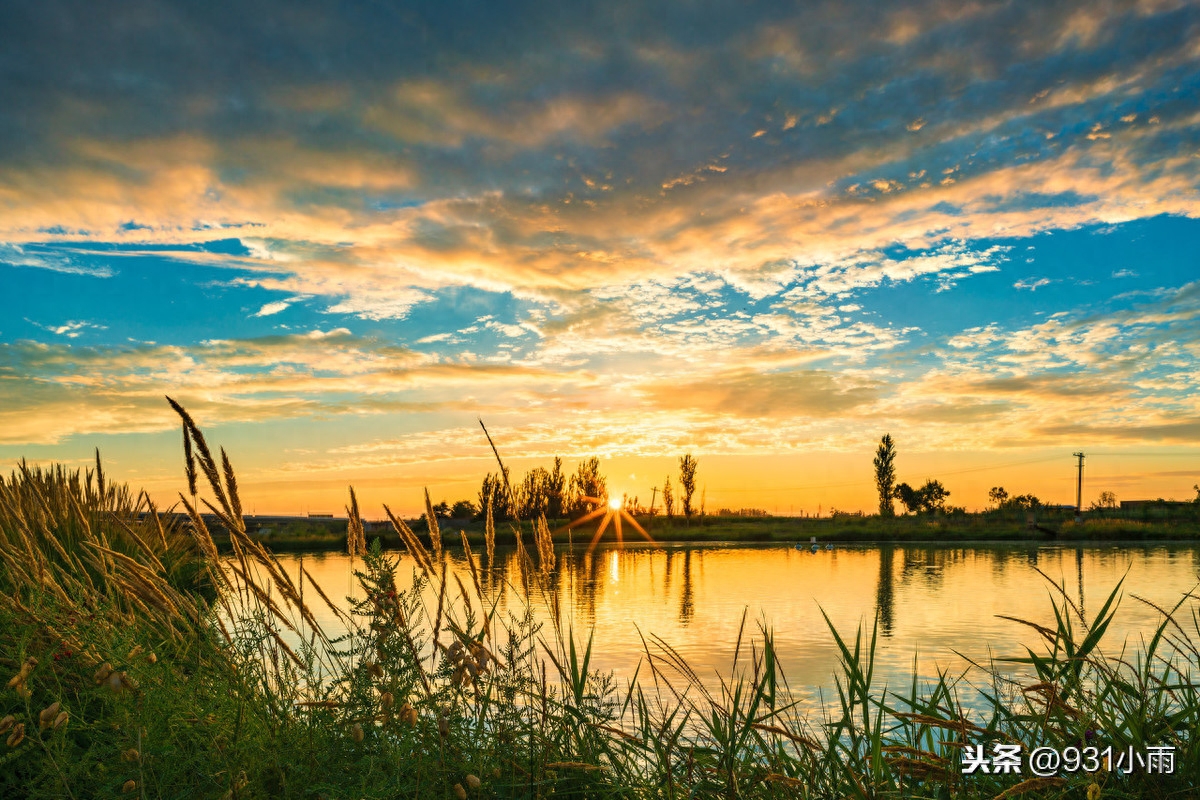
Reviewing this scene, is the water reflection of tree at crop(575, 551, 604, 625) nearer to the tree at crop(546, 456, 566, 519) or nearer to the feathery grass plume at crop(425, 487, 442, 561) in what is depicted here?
the tree at crop(546, 456, 566, 519)

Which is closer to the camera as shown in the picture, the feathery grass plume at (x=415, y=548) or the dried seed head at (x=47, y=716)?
the dried seed head at (x=47, y=716)

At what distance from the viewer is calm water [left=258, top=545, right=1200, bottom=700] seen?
10.3 meters

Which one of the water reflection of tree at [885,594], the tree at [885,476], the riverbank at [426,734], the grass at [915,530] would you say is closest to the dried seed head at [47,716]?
the riverbank at [426,734]

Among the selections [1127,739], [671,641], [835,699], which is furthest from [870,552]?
[1127,739]

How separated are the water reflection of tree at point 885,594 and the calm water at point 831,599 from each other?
0.06m

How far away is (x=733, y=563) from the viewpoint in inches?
1170

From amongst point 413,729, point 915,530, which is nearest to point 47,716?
point 413,729

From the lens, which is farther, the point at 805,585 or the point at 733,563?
the point at 733,563

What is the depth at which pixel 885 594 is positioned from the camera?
744 inches

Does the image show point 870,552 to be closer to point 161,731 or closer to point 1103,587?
point 1103,587

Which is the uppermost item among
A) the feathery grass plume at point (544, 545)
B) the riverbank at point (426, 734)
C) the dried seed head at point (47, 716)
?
the feathery grass plume at point (544, 545)

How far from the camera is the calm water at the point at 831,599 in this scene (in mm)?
10344

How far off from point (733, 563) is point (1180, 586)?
14.2 metres

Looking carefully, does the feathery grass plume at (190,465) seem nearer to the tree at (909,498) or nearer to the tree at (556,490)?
the tree at (556,490)
